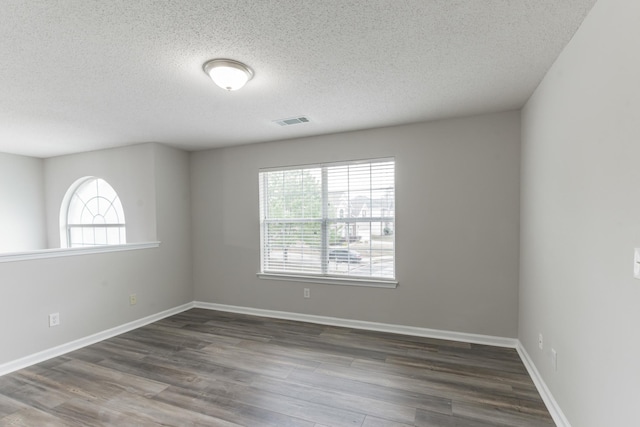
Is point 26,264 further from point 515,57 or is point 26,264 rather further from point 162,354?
point 515,57

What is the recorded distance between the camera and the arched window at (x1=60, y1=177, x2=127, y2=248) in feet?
15.0

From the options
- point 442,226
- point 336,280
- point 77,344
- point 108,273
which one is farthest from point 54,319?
point 442,226

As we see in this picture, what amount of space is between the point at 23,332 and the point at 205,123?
8.47 feet

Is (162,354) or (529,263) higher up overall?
(529,263)

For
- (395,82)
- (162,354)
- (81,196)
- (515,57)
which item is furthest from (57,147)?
(515,57)

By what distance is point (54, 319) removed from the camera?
302cm

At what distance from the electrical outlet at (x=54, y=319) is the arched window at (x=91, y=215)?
4.91 feet

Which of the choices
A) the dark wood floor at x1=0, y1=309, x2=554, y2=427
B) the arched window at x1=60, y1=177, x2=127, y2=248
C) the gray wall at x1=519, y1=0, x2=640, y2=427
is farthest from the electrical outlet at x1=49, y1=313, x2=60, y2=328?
the gray wall at x1=519, y1=0, x2=640, y2=427

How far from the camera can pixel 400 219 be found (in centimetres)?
344

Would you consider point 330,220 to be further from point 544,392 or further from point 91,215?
point 91,215

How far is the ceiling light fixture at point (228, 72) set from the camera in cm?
202

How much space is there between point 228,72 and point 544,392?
3.15 meters

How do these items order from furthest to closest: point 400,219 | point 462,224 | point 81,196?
point 81,196, point 400,219, point 462,224

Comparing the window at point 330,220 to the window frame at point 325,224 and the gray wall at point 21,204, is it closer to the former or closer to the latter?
the window frame at point 325,224
